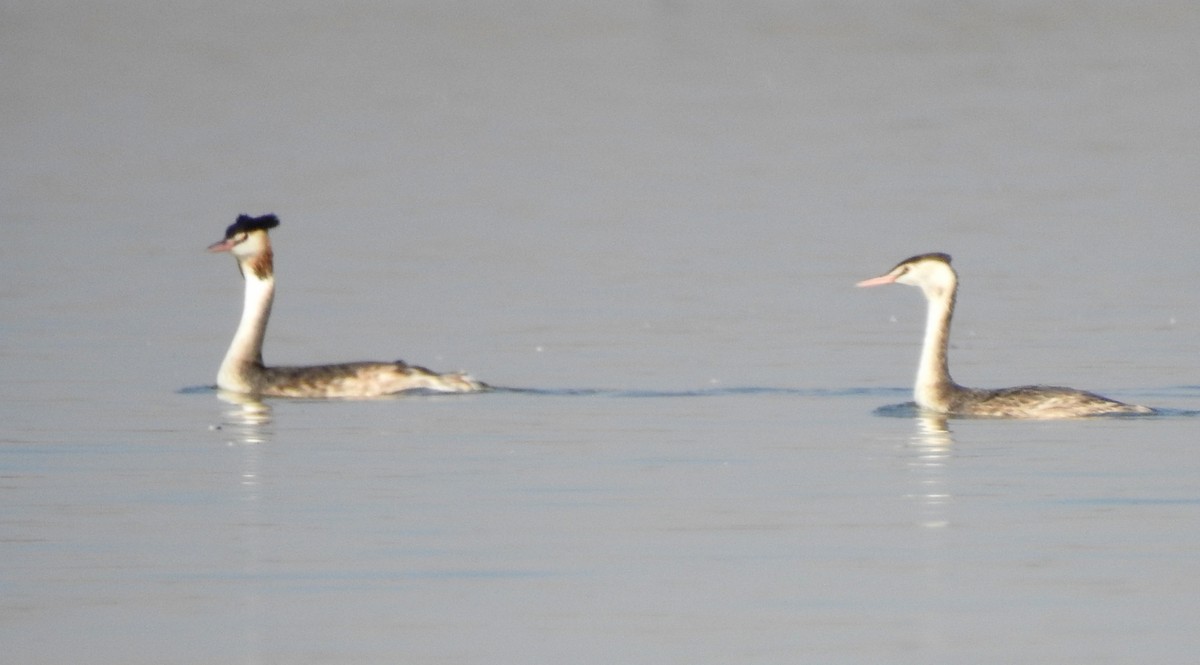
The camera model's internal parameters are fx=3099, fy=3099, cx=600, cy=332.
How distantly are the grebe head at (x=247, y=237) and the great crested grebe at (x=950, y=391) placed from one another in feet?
17.0

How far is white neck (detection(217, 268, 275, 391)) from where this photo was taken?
21953 millimetres

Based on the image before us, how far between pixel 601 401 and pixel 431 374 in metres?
1.59

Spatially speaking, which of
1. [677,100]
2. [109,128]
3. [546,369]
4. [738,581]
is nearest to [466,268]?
[546,369]

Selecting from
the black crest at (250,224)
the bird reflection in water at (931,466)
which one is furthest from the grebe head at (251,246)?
the bird reflection in water at (931,466)

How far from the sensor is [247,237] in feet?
77.7

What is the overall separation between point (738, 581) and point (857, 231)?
22643 millimetres

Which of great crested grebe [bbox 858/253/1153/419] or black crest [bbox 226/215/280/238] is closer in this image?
great crested grebe [bbox 858/253/1153/419]

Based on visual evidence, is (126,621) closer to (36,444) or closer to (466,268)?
(36,444)

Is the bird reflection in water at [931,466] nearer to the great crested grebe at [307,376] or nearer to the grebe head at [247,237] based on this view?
the great crested grebe at [307,376]

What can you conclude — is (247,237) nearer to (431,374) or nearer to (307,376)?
(307,376)

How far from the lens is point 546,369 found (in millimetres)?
22422

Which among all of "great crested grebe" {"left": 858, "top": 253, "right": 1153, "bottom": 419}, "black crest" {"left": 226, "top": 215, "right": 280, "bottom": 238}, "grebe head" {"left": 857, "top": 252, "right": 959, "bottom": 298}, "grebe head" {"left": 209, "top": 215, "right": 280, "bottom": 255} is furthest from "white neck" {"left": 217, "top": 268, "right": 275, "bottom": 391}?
"great crested grebe" {"left": 858, "top": 253, "right": 1153, "bottom": 419}

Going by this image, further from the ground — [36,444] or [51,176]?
[51,176]

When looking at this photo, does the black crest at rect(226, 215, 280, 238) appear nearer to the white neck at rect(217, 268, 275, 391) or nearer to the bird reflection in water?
the white neck at rect(217, 268, 275, 391)
